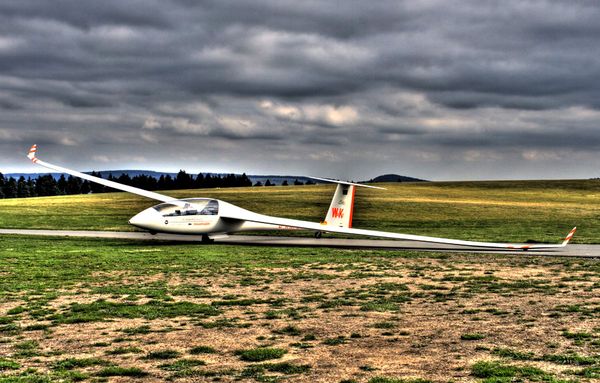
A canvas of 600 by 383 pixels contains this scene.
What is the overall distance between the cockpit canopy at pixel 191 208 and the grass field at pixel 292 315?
2.64 meters

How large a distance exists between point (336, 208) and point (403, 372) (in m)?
25.0

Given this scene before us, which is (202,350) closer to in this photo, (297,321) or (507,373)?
(297,321)

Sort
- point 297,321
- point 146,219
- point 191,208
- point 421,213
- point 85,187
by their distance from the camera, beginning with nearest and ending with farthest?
point 297,321, point 146,219, point 191,208, point 421,213, point 85,187

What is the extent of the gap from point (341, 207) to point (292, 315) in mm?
20963

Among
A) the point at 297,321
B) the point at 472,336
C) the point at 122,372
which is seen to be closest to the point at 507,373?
the point at 472,336

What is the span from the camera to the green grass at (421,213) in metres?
41.6

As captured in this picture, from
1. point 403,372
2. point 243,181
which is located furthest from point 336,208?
point 243,181

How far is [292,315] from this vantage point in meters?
12.3

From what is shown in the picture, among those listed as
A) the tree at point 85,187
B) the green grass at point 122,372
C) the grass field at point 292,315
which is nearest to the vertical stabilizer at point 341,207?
the grass field at point 292,315

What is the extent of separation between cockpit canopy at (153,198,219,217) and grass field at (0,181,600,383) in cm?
264

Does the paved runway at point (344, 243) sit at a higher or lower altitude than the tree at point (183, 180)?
lower

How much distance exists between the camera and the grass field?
8.27 meters

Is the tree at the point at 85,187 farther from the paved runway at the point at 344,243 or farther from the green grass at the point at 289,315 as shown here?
the green grass at the point at 289,315

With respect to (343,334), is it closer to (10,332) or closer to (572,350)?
(572,350)
